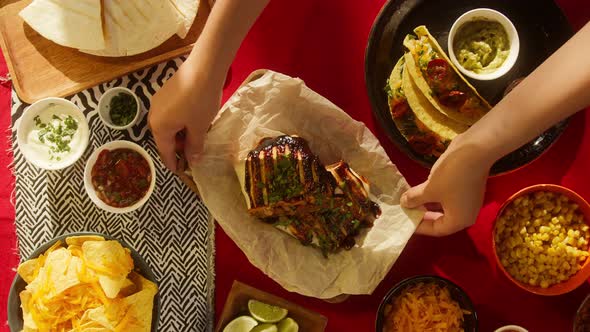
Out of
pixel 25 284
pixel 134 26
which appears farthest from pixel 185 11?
pixel 25 284

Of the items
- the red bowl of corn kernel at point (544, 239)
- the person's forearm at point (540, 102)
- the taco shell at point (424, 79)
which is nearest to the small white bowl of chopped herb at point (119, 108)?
the taco shell at point (424, 79)

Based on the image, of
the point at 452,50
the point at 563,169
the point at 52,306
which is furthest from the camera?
the point at 563,169

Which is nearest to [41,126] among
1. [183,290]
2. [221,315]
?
[183,290]

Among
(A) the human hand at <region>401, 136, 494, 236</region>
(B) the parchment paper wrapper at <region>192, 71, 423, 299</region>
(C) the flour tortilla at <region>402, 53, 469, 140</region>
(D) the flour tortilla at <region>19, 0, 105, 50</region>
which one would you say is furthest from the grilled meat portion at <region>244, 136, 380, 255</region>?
(D) the flour tortilla at <region>19, 0, 105, 50</region>

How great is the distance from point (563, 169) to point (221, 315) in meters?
1.64

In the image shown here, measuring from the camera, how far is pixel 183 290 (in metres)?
2.61

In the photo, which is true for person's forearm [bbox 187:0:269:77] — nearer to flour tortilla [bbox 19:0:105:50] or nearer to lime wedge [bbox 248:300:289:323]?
flour tortilla [bbox 19:0:105:50]

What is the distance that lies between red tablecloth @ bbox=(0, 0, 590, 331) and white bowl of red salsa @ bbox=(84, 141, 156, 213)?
→ 40 cm

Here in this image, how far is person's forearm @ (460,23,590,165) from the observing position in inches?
65.9

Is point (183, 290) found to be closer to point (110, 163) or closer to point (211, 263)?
point (211, 263)

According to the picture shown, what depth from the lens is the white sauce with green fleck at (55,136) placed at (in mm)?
2525

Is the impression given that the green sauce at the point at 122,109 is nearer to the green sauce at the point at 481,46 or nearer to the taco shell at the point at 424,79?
the taco shell at the point at 424,79

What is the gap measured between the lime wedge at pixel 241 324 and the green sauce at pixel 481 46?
4.59ft

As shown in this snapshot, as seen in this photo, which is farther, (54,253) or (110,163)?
(110,163)
